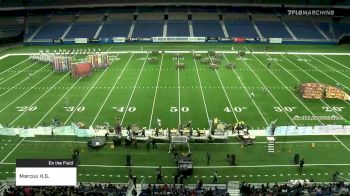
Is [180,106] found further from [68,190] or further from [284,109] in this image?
[68,190]

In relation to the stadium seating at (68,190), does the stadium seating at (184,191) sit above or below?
below

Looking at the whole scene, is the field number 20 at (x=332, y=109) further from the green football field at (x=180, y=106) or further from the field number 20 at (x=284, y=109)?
the field number 20 at (x=284, y=109)

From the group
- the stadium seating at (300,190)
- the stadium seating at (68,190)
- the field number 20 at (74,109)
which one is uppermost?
the field number 20 at (74,109)

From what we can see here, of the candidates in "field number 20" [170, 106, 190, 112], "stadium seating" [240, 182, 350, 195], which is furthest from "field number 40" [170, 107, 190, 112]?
"stadium seating" [240, 182, 350, 195]

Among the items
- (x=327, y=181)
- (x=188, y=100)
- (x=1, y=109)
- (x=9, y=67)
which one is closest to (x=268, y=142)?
(x=327, y=181)

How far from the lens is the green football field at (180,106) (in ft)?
73.6

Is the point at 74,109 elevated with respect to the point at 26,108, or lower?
lower

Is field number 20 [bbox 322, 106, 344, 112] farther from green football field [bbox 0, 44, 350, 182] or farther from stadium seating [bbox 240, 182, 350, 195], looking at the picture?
stadium seating [bbox 240, 182, 350, 195]

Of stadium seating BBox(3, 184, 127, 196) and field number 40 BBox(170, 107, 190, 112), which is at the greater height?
field number 40 BBox(170, 107, 190, 112)

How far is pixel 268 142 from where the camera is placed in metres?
23.9

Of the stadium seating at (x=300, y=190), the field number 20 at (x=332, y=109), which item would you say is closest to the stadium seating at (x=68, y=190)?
the stadium seating at (x=300, y=190)

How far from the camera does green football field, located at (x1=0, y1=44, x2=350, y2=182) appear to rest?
22422mm

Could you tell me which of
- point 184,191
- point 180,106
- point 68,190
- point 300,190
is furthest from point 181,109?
point 68,190

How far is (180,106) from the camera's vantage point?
31.7m
